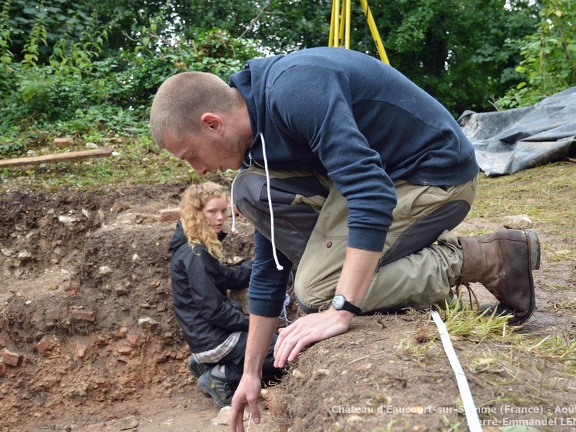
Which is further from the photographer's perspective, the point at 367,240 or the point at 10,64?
the point at 10,64

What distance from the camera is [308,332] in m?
2.07

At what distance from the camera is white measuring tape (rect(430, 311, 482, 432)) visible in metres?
1.50

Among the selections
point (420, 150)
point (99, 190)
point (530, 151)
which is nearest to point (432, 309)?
point (420, 150)

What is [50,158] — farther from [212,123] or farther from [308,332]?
[308,332]

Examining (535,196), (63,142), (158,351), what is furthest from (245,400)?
(63,142)

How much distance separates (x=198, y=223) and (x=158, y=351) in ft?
4.00

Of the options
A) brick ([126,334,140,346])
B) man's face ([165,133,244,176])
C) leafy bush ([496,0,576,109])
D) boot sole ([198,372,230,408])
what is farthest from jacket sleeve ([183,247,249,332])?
leafy bush ([496,0,576,109])

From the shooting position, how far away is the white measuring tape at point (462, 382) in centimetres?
150

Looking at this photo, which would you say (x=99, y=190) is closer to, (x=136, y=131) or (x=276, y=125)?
(x=136, y=131)

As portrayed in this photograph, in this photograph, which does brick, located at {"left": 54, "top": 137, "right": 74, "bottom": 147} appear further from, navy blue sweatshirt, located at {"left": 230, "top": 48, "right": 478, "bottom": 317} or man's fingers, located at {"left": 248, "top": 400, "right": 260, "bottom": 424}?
man's fingers, located at {"left": 248, "top": 400, "right": 260, "bottom": 424}

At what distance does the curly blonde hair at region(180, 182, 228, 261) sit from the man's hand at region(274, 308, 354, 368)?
8.68ft

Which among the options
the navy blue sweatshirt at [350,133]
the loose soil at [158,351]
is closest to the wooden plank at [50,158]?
the loose soil at [158,351]

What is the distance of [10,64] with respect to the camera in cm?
888

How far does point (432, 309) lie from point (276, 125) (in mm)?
924
